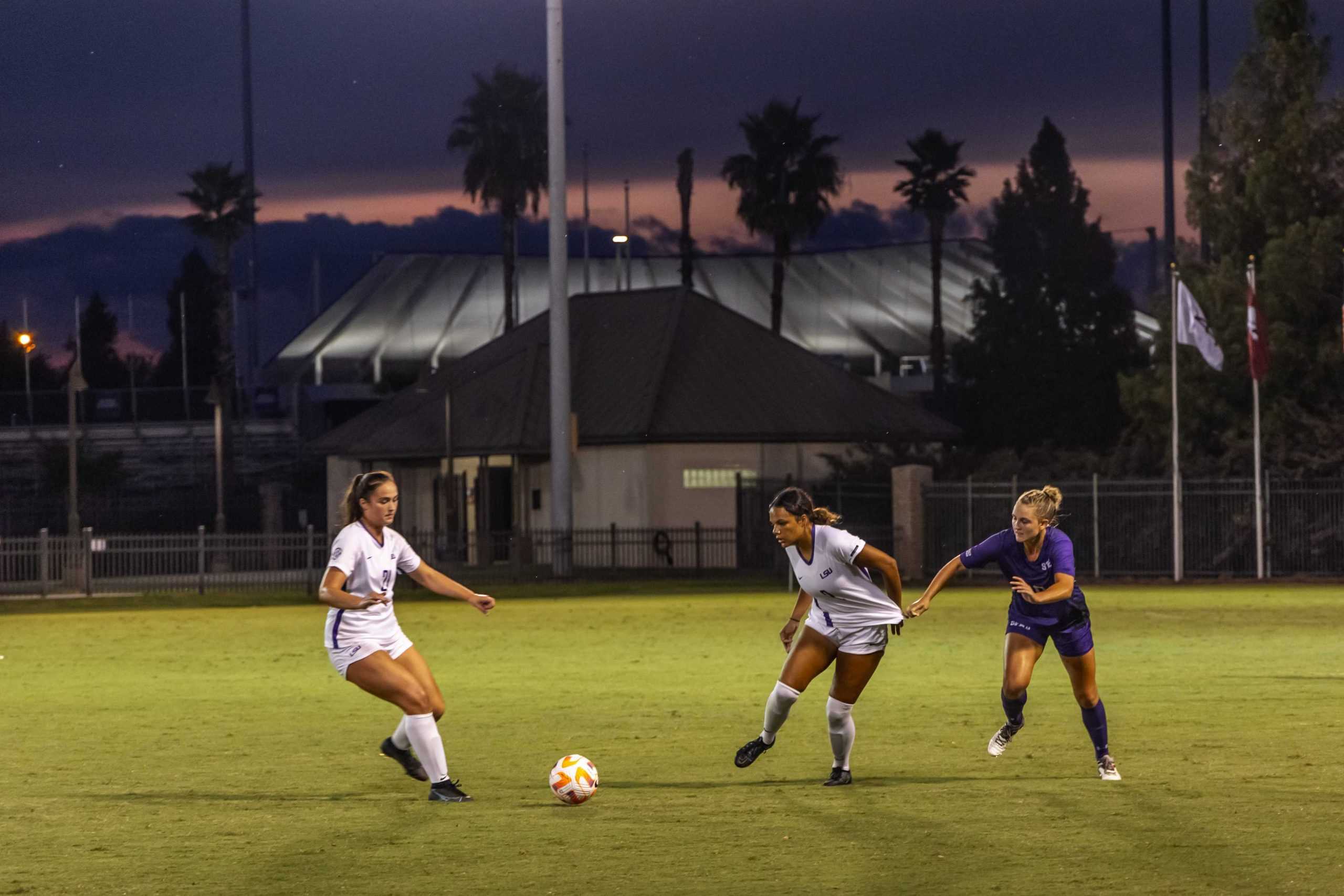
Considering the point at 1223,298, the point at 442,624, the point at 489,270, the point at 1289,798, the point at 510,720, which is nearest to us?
the point at 1289,798

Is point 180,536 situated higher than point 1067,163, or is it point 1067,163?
point 1067,163

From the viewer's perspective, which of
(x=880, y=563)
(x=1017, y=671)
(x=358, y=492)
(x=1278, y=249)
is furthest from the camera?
(x=1278, y=249)

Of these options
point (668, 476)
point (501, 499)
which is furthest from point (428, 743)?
point (501, 499)

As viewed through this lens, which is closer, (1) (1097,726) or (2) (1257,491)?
(1) (1097,726)

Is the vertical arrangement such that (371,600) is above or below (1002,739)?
above

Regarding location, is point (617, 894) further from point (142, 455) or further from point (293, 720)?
point (142, 455)

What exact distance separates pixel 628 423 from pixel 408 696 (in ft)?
120

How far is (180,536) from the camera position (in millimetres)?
36125

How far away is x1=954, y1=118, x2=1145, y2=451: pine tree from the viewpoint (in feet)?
212

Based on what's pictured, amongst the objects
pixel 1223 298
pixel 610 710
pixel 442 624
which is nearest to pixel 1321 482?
pixel 1223 298

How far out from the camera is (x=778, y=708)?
10742 millimetres

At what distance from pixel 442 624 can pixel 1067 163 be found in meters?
45.2

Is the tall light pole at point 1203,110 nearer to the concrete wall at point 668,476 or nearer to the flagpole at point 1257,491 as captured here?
the flagpole at point 1257,491

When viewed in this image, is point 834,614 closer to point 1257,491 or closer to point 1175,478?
point 1257,491
